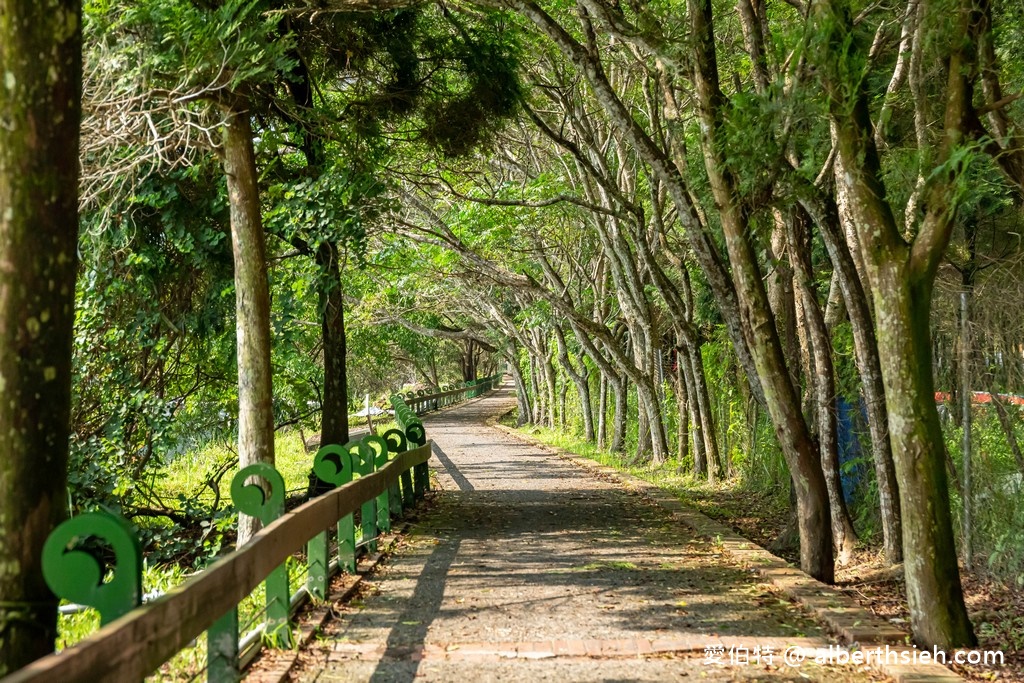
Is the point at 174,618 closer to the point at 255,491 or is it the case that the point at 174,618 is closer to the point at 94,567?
the point at 94,567

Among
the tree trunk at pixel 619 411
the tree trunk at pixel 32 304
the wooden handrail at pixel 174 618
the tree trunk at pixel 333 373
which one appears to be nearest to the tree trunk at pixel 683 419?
the tree trunk at pixel 619 411

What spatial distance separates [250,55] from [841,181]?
536cm

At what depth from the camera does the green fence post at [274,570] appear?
258 inches

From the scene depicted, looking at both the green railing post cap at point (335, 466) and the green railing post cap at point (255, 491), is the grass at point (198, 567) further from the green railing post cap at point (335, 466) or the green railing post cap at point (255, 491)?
the green railing post cap at point (335, 466)

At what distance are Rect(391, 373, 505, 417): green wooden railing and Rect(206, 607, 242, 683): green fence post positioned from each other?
1399 inches

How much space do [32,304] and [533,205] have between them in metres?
14.1

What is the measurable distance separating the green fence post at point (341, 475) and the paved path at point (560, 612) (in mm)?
336

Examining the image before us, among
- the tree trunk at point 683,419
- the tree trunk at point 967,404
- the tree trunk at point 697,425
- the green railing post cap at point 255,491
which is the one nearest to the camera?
→ the green railing post cap at point 255,491

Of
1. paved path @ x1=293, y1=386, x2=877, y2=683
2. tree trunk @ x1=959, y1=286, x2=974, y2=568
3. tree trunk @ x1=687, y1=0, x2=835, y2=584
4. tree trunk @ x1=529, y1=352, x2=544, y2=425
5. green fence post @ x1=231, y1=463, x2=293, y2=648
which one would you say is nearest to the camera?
paved path @ x1=293, y1=386, x2=877, y2=683

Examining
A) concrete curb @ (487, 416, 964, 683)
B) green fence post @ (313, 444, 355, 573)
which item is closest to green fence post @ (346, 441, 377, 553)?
green fence post @ (313, 444, 355, 573)

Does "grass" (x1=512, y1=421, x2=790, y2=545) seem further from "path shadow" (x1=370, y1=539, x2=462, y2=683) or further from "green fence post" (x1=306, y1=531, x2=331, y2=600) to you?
"green fence post" (x1=306, y1=531, x2=331, y2=600)

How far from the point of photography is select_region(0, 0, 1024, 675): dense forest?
430 centimetres

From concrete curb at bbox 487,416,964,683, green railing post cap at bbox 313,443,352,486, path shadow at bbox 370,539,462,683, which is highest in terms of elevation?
green railing post cap at bbox 313,443,352,486

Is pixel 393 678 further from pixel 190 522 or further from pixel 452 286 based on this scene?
pixel 452 286
